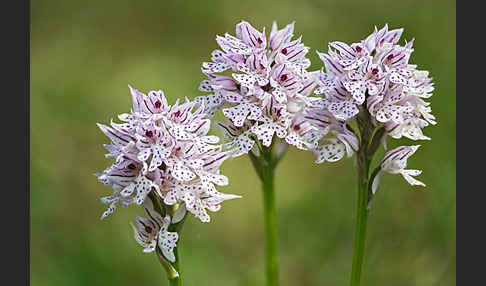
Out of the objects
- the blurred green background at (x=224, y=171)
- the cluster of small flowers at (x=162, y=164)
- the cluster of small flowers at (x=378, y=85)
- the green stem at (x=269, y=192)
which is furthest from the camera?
the blurred green background at (x=224, y=171)

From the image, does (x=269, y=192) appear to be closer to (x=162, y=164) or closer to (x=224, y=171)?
(x=162, y=164)

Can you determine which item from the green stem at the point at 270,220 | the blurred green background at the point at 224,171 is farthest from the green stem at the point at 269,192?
the blurred green background at the point at 224,171

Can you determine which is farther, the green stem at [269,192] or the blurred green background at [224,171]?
the blurred green background at [224,171]

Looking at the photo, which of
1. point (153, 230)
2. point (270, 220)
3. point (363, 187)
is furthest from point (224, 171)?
point (153, 230)

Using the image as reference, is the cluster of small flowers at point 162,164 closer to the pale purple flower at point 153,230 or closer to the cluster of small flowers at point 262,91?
the pale purple flower at point 153,230

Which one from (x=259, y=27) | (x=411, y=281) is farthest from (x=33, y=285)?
(x=259, y=27)

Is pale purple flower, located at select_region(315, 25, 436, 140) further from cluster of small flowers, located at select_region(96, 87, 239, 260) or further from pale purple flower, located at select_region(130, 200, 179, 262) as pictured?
pale purple flower, located at select_region(130, 200, 179, 262)

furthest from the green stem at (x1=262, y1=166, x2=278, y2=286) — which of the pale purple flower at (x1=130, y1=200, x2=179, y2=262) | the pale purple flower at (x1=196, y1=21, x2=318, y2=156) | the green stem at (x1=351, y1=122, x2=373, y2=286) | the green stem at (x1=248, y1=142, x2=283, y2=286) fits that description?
the pale purple flower at (x1=130, y1=200, x2=179, y2=262)
